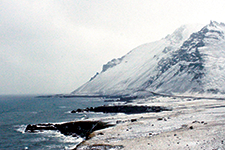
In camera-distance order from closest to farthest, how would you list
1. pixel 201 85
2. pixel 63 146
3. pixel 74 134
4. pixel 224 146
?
pixel 224 146 < pixel 63 146 < pixel 74 134 < pixel 201 85

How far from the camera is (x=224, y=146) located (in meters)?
26.7

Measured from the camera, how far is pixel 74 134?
2212 inches

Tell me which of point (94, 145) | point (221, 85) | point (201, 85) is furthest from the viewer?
point (201, 85)

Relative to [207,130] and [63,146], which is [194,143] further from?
[63,146]

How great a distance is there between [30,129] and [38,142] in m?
15.5

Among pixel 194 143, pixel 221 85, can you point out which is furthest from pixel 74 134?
pixel 221 85

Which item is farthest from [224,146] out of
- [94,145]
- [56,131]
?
[56,131]

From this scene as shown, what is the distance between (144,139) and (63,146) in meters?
18.1

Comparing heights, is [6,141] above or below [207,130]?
below

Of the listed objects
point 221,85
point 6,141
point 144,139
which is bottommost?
point 6,141

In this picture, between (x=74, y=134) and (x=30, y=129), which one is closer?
(x=74, y=134)

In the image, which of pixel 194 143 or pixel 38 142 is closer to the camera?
pixel 194 143

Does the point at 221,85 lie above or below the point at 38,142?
above

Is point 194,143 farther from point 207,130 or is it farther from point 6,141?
point 6,141
